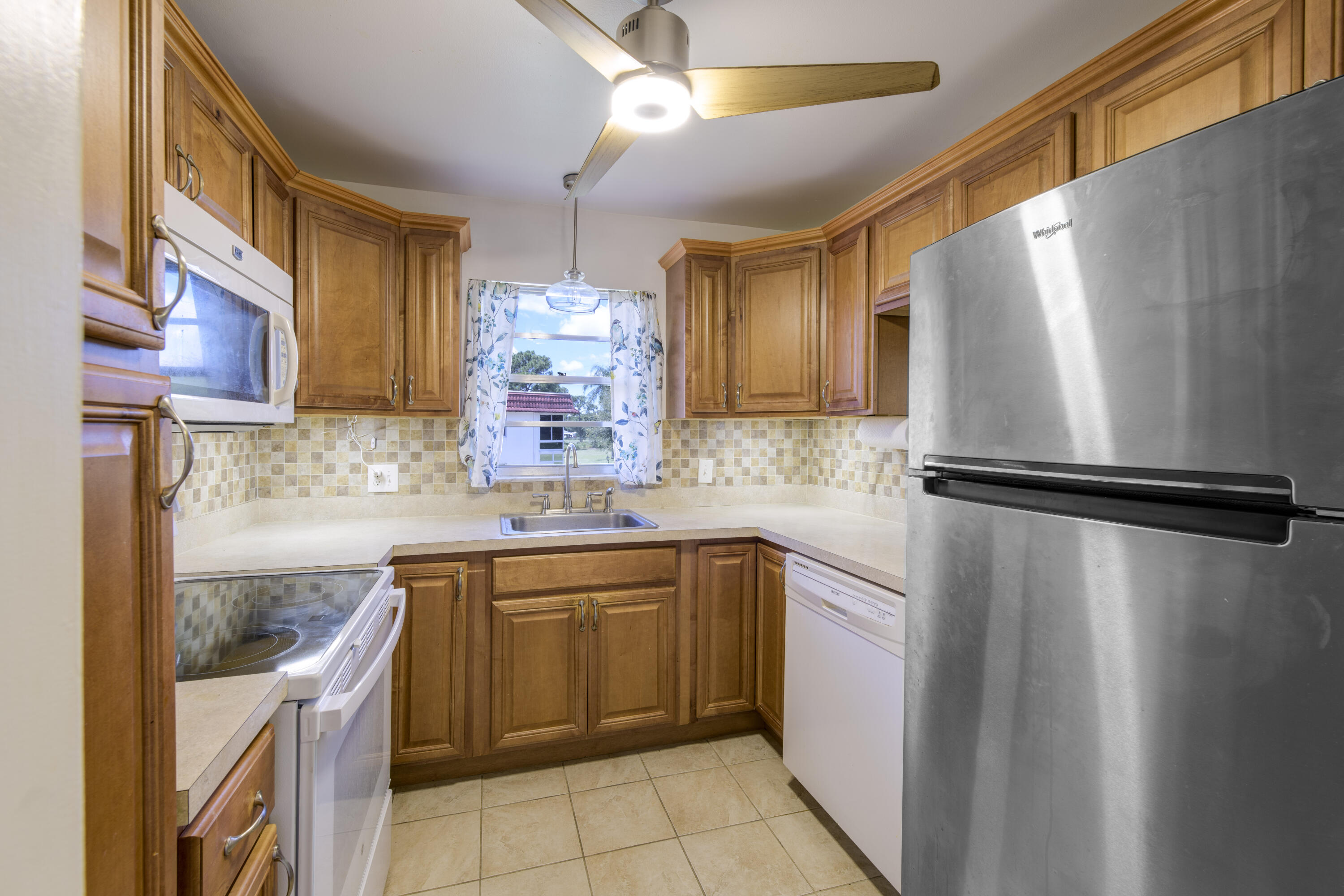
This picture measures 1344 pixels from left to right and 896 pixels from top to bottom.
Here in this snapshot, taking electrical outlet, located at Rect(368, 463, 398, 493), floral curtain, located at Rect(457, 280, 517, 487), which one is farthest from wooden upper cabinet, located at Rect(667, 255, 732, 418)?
electrical outlet, located at Rect(368, 463, 398, 493)

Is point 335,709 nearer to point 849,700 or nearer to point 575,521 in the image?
point 849,700

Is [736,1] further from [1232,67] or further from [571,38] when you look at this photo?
[1232,67]

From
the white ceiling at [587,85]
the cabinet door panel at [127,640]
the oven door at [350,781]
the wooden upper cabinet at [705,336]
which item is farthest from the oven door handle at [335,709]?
the wooden upper cabinet at [705,336]

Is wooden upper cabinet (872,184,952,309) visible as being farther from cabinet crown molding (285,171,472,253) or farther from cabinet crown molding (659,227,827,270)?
cabinet crown molding (285,171,472,253)

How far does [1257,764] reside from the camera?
62cm

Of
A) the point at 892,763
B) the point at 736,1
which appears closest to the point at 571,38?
the point at 736,1

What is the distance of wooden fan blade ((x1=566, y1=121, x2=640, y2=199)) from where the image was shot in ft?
4.90

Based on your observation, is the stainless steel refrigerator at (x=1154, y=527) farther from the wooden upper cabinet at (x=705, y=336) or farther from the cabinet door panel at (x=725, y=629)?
the wooden upper cabinet at (x=705, y=336)

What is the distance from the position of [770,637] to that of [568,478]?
3.81 feet

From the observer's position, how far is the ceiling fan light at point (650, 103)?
1316mm

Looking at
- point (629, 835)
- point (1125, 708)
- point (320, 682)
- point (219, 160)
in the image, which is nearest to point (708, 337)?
point (219, 160)

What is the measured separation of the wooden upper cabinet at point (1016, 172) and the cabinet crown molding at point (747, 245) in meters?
0.80

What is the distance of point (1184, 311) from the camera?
680 millimetres

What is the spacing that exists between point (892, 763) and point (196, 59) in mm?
2463
